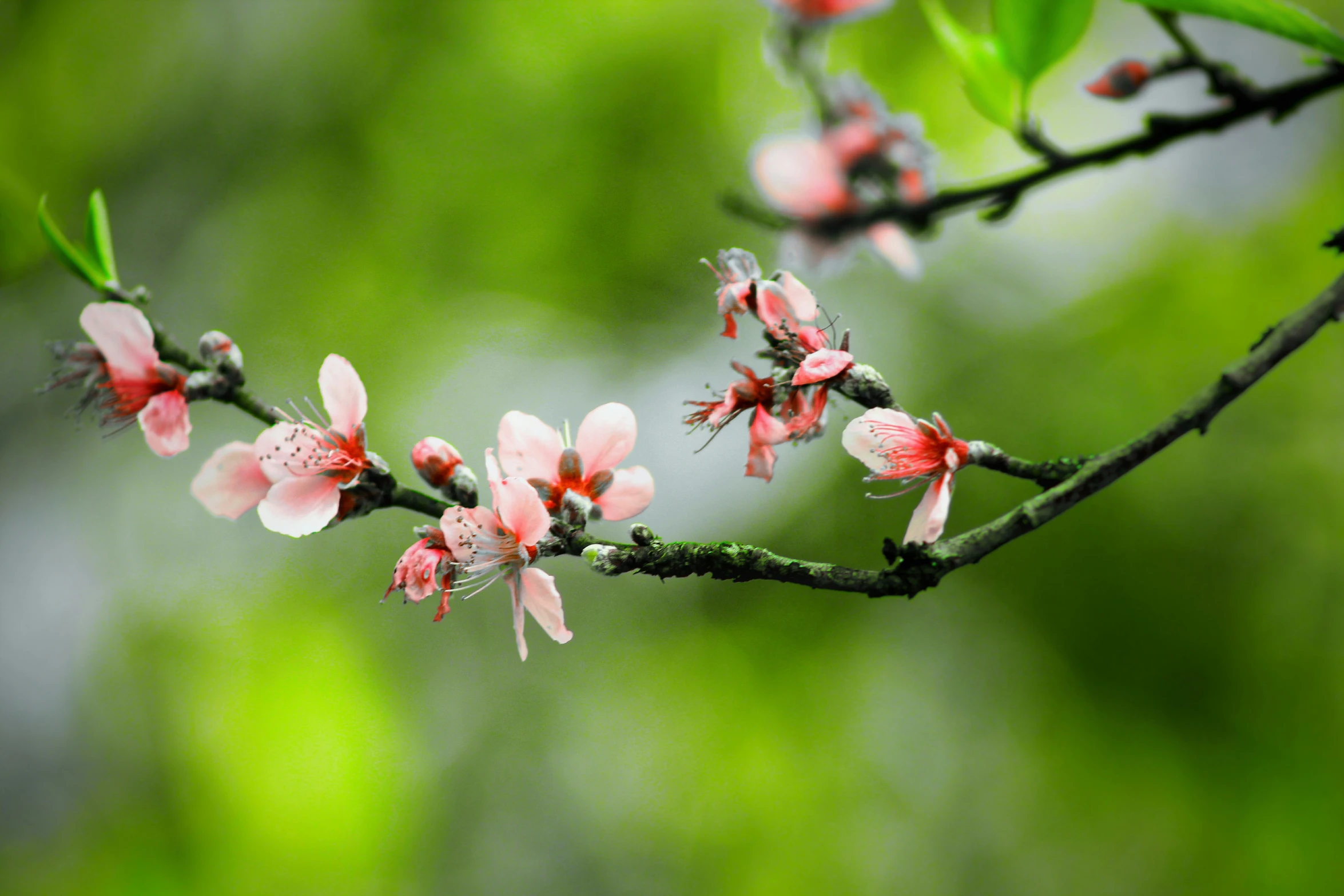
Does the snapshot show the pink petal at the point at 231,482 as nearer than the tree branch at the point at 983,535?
No

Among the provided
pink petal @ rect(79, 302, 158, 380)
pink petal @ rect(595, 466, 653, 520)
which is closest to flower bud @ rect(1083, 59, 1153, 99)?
pink petal @ rect(595, 466, 653, 520)

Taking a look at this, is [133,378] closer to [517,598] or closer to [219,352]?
[219,352]

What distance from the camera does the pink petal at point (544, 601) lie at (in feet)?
1.38

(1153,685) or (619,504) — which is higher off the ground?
(619,504)

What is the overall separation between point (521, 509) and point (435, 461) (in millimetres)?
82

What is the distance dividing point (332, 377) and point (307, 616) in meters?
2.41

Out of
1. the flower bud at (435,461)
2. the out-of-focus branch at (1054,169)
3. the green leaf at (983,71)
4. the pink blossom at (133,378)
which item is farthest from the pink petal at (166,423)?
the green leaf at (983,71)

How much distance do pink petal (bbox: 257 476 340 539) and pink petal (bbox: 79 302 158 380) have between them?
10 centimetres

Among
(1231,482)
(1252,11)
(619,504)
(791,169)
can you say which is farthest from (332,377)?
(1231,482)

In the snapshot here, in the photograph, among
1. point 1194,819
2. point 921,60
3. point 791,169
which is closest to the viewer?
point 791,169

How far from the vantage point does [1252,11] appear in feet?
1.38

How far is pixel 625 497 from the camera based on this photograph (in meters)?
0.50

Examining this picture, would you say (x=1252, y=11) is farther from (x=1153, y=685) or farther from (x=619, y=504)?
(x=1153, y=685)

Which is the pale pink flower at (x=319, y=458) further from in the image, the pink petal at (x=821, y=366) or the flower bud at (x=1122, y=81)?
the flower bud at (x=1122, y=81)
